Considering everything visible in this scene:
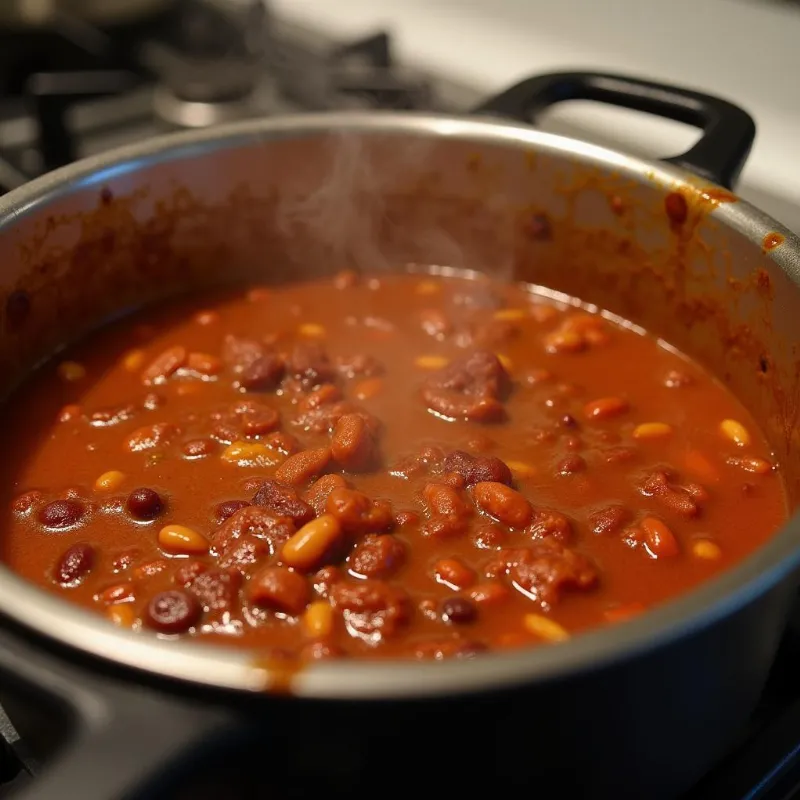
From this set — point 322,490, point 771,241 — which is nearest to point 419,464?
point 322,490

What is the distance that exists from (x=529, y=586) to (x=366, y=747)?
53 cm

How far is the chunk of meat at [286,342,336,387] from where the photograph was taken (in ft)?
5.90

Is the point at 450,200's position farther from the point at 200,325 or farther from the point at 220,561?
the point at 220,561

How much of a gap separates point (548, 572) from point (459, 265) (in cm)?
105

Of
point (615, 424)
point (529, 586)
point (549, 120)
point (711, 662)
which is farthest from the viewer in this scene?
point (549, 120)

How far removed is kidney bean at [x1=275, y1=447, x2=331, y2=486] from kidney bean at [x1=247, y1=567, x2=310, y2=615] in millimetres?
248

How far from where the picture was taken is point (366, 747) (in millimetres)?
852

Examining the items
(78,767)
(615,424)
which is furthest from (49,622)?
(615,424)

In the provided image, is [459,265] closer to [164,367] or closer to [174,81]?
[164,367]

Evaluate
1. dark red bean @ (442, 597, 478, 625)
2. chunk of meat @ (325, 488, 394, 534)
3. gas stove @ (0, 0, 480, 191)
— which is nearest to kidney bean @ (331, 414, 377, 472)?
chunk of meat @ (325, 488, 394, 534)

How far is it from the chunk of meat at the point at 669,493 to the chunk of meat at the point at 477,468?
0.23 metres

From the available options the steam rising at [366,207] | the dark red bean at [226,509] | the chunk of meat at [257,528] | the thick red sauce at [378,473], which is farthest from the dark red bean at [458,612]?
the steam rising at [366,207]

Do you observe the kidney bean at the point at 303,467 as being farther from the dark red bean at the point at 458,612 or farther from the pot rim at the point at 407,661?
the pot rim at the point at 407,661

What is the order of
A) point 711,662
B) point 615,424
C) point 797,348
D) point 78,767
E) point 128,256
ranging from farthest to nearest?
point 128,256
point 615,424
point 797,348
point 711,662
point 78,767
